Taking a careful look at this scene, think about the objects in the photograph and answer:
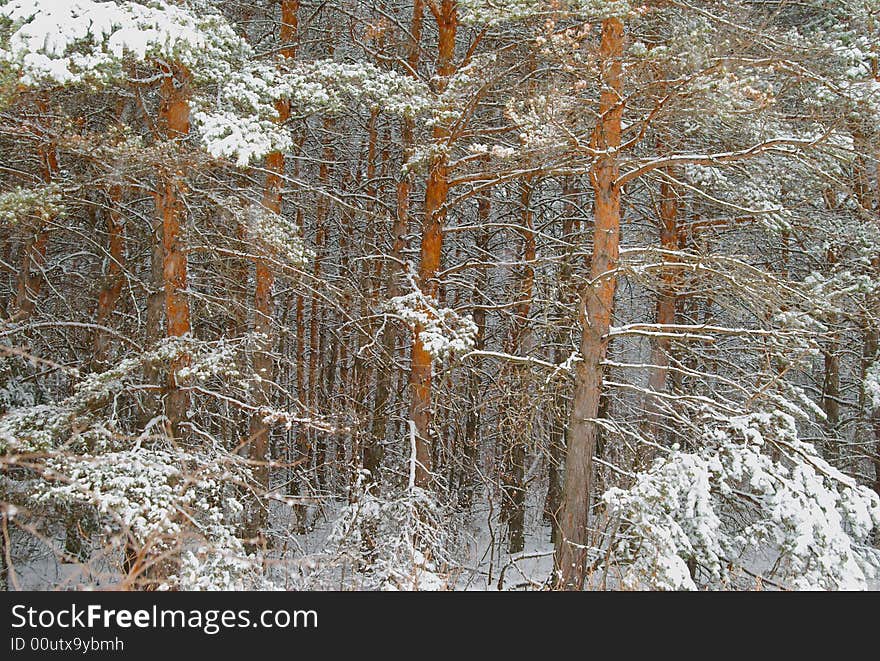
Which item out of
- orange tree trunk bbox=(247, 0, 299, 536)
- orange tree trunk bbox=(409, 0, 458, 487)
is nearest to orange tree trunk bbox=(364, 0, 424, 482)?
orange tree trunk bbox=(409, 0, 458, 487)

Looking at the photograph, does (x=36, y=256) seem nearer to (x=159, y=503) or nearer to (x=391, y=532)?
(x=159, y=503)

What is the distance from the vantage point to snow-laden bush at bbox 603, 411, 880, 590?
578cm

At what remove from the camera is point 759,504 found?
22.1 feet

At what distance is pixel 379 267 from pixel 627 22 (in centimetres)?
695

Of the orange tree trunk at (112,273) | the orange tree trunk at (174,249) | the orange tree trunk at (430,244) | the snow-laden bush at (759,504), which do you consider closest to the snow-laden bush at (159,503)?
the orange tree trunk at (174,249)

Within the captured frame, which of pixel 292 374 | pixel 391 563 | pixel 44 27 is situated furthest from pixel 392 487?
Answer: pixel 292 374

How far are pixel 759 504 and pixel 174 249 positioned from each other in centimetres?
715

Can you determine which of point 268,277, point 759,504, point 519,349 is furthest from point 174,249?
point 759,504

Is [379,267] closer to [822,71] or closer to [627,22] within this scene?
[627,22]

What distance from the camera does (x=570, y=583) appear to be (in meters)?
7.15

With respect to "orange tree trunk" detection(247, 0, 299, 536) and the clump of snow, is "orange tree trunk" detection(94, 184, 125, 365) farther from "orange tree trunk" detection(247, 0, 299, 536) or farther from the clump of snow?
the clump of snow

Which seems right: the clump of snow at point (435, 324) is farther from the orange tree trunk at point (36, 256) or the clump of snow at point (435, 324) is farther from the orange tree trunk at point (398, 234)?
the orange tree trunk at point (36, 256)

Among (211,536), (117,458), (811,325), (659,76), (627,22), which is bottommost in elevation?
(211,536)
